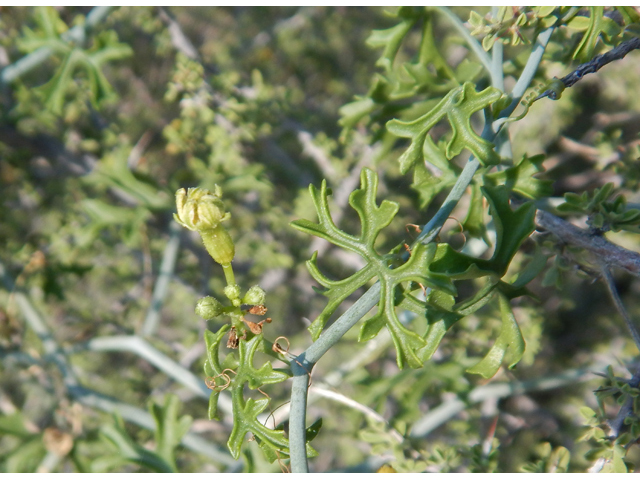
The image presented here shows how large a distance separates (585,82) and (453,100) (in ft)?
8.90

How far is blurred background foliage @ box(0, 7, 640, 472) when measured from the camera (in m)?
2.44

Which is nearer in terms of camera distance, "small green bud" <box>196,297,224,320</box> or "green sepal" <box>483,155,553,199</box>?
"small green bud" <box>196,297,224,320</box>

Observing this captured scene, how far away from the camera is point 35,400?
4.01 m

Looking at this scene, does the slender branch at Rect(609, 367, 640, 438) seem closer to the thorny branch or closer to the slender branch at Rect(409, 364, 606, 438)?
the thorny branch

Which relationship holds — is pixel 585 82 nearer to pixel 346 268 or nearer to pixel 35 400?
pixel 346 268

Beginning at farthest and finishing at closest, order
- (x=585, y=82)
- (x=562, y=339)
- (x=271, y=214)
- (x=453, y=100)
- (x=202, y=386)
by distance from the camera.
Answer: (x=562, y=339) → (x=585, y=82) → (x=271, y=214) → (x=202, y=386) → (x=453, y=100)

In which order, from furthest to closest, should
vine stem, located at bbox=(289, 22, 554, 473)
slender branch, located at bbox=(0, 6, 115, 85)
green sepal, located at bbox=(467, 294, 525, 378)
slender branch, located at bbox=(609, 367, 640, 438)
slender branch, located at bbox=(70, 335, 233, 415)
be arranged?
1. slender branch, located at bbox=(0, 6, 115, 85)
2. slender branch, located at bbox=(70, 335, 233, 415)
3. slender branch, located at bbox=(609, 367, 640, 438)
4. green sepal, located at bbox=(467, 294, 525, 378)
5. vine stem, located at bbox=(289, 22, 554, 473)

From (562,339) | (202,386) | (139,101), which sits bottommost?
Result: (562,339)

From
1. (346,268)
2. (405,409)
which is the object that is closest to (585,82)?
(346,268)

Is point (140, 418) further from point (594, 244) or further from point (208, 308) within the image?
point (594, 244)

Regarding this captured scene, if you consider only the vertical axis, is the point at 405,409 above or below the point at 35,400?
above

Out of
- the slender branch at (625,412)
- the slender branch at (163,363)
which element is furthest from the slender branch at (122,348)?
the slender branch at (625,412)

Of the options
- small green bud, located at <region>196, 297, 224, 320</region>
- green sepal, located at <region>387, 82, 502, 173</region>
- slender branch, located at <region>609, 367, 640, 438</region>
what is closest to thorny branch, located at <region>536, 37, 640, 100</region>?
Answer: green sepal, located at <region>387, 82, 502, 173</region>

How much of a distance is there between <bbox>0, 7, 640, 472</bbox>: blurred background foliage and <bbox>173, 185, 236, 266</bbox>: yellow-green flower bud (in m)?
0.83
